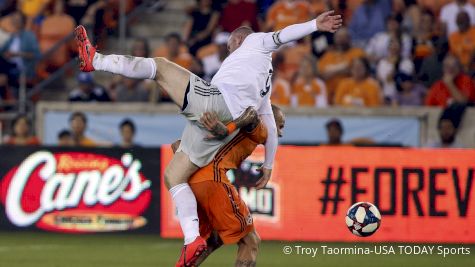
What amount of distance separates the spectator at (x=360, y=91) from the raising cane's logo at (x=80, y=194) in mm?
4203

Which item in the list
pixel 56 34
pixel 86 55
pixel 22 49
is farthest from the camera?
pixel 56 34

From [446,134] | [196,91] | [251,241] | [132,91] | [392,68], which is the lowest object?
[251,241]

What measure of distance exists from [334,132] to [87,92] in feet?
14.4

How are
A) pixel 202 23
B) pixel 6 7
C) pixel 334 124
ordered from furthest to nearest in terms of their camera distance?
pixel 6 7
pixel 202 23
pixel 334 124

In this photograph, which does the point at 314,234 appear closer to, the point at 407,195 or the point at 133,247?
the point at 407,195

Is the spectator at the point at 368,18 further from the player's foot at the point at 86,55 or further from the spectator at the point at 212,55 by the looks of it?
the player's foot at the point at 86,55

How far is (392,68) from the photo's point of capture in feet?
66.2

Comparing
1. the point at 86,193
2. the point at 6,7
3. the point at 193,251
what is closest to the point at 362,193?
the point at 86,193

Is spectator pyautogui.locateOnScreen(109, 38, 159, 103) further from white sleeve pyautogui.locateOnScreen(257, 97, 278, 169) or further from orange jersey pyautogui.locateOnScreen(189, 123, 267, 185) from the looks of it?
orange jersey pyautogui.locateOnScreen(189, 123, 267, 185)

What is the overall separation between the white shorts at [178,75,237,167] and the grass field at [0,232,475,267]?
287 cm

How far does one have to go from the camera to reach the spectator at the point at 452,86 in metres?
19.5

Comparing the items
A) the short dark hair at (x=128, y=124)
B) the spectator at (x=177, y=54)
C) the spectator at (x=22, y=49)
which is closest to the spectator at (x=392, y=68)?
the spectator at (x=177, y=54)

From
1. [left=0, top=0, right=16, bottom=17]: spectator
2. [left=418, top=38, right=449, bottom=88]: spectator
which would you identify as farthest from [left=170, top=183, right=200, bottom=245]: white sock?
[left=0, top=0, right=16, bottom=17]: spectator

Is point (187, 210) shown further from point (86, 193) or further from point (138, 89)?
point (138, 89)
